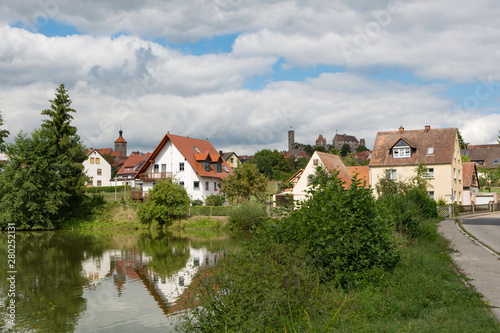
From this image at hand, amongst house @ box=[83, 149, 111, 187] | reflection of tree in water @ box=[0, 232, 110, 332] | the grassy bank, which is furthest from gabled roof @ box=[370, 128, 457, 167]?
house @ box=[83, 149, 111, 187]

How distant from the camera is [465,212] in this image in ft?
155

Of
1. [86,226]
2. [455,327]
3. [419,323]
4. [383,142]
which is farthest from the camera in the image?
[383,142]

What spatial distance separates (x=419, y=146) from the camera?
5091cm

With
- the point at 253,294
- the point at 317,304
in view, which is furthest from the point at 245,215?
the point at 253,294

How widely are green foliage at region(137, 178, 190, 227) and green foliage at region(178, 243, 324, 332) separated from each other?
113 feet

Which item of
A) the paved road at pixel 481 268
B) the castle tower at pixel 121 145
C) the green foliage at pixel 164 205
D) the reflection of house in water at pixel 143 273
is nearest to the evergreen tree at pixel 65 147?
the green foliage at pixel 164 205

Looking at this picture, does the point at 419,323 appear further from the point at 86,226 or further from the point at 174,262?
the point at 86,226

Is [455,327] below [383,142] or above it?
below

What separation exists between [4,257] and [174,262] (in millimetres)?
9843

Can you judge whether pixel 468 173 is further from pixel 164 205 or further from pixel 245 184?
pixel 164 205

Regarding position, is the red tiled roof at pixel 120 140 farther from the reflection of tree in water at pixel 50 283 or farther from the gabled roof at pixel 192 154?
the reflection of tree in water at pixel 50 283

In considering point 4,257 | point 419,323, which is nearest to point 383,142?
point 4,257

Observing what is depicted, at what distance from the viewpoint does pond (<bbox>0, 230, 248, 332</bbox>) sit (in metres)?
11.1

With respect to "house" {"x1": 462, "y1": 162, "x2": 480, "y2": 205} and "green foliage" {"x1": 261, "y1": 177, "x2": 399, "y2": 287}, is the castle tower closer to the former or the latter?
"house" {"x1": 462, "y1": 162, "x2": 480, "y2": 205}
